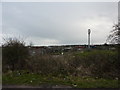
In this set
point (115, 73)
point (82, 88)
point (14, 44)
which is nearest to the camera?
point (82, 88)

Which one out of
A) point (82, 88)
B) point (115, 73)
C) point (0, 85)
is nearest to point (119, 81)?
point (115, 73)

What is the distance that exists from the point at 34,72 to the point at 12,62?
2217mm

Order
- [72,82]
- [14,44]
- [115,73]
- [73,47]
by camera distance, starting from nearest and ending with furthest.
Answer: [72,82] < [115,73] < [14,44] < [73,47]

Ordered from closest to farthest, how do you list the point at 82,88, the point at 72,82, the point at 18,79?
the point at 82,88 → the point at 72,82 → the point at 18,79

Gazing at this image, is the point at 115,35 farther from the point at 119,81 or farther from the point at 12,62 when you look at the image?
the point at 12,62

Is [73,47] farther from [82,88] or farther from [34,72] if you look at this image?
[82,88]

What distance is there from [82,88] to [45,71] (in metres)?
3.93

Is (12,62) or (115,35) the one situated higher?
(115,35)

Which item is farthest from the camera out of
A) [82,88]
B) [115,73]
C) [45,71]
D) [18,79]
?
[45,71]

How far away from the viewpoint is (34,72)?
502 inches

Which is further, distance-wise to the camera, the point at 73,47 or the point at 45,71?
the point at 73,47

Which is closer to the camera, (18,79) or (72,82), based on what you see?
(72,82)

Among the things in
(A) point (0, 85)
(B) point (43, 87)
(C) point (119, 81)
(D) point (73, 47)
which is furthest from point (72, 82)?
(D) point (73, 47)

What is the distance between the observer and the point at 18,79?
10602 mm
